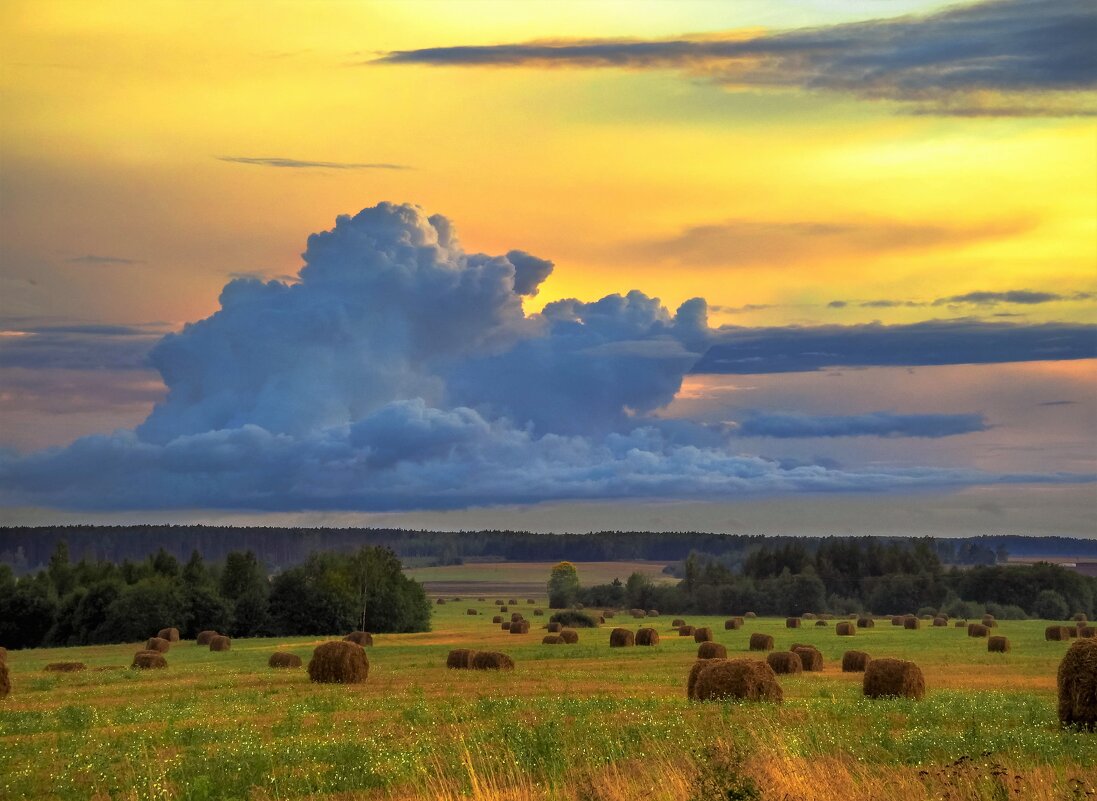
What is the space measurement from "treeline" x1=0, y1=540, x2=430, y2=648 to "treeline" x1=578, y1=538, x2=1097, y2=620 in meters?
51.8

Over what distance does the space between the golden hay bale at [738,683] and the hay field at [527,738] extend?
2.85 feet

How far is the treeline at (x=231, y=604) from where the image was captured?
378 ft

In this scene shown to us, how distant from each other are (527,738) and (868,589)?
15914 centimetres

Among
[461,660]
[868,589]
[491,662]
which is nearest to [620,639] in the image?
[461,660]

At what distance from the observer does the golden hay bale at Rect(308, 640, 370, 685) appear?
48281 mm

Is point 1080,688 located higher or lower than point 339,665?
higher

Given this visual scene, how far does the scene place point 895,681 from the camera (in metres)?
39.6

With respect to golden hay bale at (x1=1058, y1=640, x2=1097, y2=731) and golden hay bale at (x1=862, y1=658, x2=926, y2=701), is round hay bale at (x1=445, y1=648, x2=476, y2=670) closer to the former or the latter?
Result: golden hay bale at (x1=862, y1=658, x2=926, y2=701)

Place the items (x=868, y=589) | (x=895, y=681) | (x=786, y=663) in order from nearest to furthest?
(x=895, y=681) < (x=786, y=663) < (x=868, y=589)

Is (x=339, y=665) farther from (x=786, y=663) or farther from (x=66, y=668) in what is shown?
(x=66, y=668)

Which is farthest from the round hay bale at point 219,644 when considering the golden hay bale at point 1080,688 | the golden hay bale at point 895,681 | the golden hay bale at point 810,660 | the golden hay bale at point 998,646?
the golden hay bale at point 1080,688

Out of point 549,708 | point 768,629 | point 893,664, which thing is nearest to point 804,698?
point 893,664

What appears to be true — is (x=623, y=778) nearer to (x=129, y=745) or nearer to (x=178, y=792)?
(x=178, y=792)

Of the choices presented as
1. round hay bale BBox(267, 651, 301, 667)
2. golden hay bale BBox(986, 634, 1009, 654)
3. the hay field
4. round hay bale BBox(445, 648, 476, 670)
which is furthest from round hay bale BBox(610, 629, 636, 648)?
round hay bale BBox(267, 651, 301, 667)
